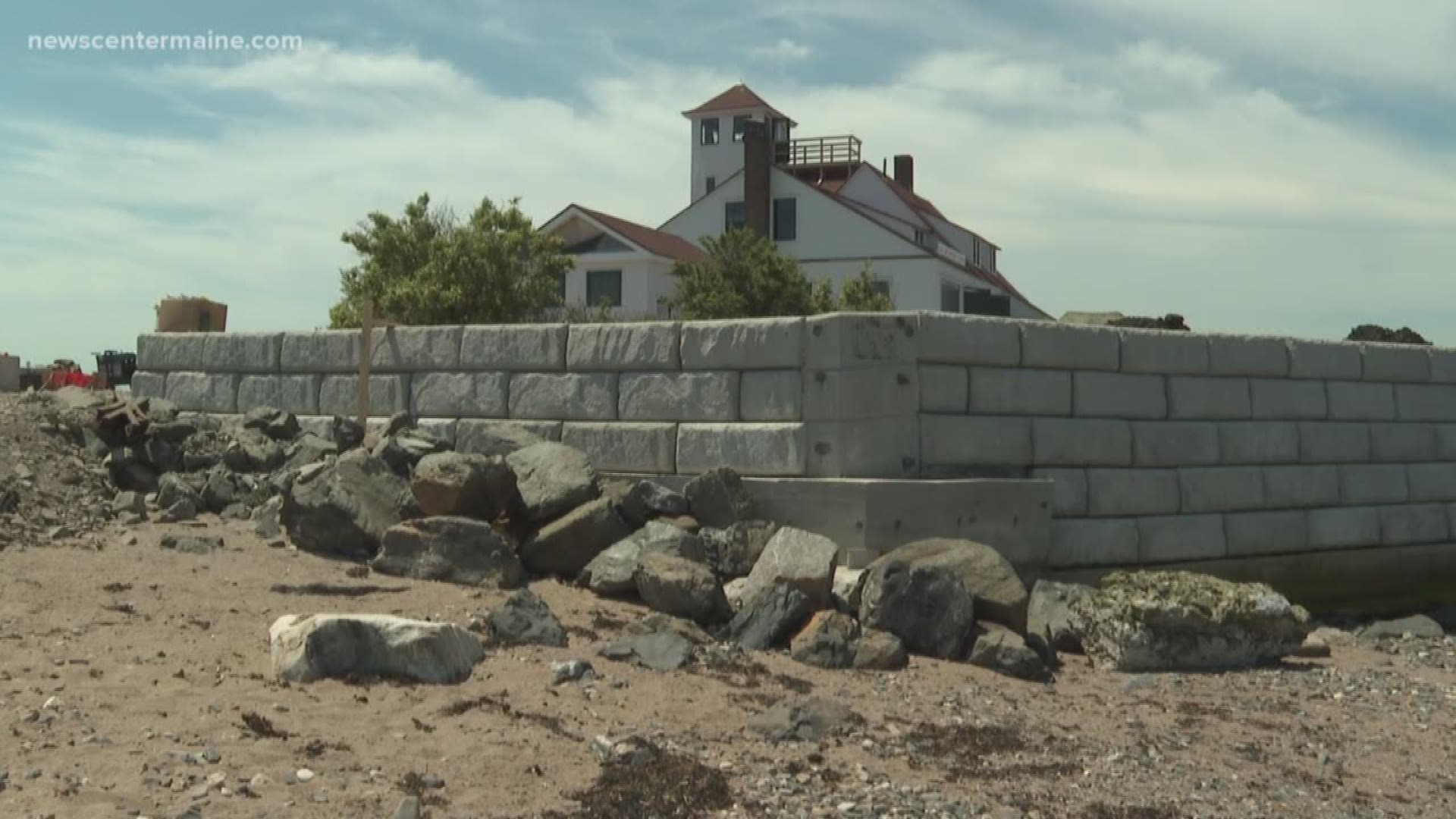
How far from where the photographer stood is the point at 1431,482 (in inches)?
635

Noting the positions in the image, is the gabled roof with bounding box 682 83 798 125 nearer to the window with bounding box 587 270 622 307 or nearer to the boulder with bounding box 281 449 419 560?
the window with bounding box 587 270 622 307

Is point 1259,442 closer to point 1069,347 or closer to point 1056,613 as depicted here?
point 1069,347

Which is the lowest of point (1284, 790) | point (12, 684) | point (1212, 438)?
point (1284, 790)

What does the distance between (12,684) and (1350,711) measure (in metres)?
8.80

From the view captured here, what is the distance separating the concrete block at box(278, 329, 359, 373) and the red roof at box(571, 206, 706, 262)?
2430 centimetres

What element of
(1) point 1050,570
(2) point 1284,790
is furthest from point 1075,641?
(2) point 1284,790

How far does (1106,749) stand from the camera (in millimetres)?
8312

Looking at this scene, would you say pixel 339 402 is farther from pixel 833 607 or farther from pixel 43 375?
pixel 43 375

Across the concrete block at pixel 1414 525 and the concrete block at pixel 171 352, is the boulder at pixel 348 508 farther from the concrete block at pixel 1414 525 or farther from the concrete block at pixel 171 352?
the concrete block at pixel 1414 525

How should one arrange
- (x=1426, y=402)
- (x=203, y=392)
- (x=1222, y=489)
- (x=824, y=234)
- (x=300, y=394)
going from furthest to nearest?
(x=824, y=234), (x=1426, y=402), (x=203, y=392), (x=300, y=394), (x=1222, y=489)

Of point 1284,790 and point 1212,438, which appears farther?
point 1212,438

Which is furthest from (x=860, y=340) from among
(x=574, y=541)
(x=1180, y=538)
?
(x=1180, y=538)

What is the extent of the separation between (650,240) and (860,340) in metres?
31.0

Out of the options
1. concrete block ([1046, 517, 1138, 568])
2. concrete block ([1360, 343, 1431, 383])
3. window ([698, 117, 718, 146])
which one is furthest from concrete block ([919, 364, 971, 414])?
window ([698, 117, 718, 146])
